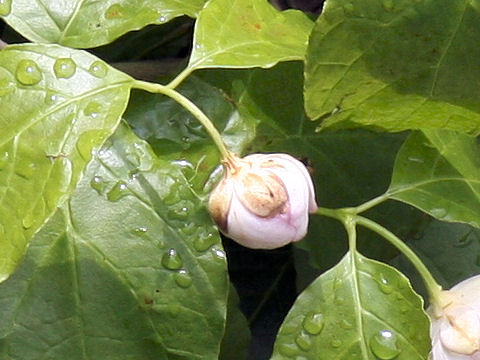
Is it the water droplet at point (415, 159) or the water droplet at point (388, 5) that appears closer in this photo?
the water droplet at point (388, 5)

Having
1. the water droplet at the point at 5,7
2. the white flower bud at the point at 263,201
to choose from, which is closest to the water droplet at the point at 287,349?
the white flower bud at the point at 263,201

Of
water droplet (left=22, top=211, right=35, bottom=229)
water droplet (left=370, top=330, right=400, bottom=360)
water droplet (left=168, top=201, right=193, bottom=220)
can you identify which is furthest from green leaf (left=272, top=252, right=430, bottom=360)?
water droplet (left=22, top=211, right=35, bottom=229)

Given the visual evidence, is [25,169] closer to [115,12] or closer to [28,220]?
[28,220]

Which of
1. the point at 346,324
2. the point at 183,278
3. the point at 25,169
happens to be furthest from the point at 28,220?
the point at 346,324

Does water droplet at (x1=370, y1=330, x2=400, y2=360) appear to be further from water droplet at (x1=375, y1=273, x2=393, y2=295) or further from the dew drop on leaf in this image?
the dew drop on leaf

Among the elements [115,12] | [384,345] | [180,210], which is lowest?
[384,345]

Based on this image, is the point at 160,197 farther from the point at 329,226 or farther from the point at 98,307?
the point at 329,226

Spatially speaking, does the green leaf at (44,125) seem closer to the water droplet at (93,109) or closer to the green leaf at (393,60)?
the water droplet at (93,109)
